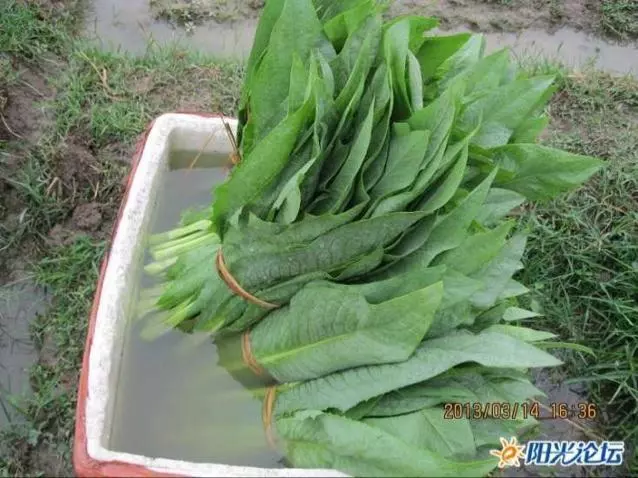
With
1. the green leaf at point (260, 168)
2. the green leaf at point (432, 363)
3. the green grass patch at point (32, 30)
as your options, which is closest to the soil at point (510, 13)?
the green grass patch at point (32, 30)

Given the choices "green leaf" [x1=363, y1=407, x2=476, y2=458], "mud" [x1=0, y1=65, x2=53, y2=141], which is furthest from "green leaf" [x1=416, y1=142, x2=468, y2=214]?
"mud" [x1=0, y1=65, x2=53, y2=141]

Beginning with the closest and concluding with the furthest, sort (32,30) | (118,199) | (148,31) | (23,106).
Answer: (118,199), (23,106), (32,30), (148,31)

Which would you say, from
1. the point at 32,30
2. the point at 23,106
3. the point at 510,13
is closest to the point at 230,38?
the point at 32,30

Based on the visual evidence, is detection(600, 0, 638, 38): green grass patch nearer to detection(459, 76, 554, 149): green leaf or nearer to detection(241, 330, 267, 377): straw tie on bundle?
detection(459, 76, 554, 149): green leaf

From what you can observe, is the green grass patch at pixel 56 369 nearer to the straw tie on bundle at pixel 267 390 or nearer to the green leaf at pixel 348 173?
the straw tie on bundle at pixel 267 390

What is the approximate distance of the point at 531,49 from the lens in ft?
8.70

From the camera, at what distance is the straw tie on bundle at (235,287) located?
4.32 feet

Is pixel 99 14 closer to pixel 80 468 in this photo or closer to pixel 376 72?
pixel 376 72

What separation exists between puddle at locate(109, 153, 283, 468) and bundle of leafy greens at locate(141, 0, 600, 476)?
0.37ft

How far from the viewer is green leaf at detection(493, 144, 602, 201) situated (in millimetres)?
1338

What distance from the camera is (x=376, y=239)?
122 cm

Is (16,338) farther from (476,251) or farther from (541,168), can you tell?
(541,168)

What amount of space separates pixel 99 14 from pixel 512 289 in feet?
6.17

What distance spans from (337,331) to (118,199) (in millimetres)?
1020
